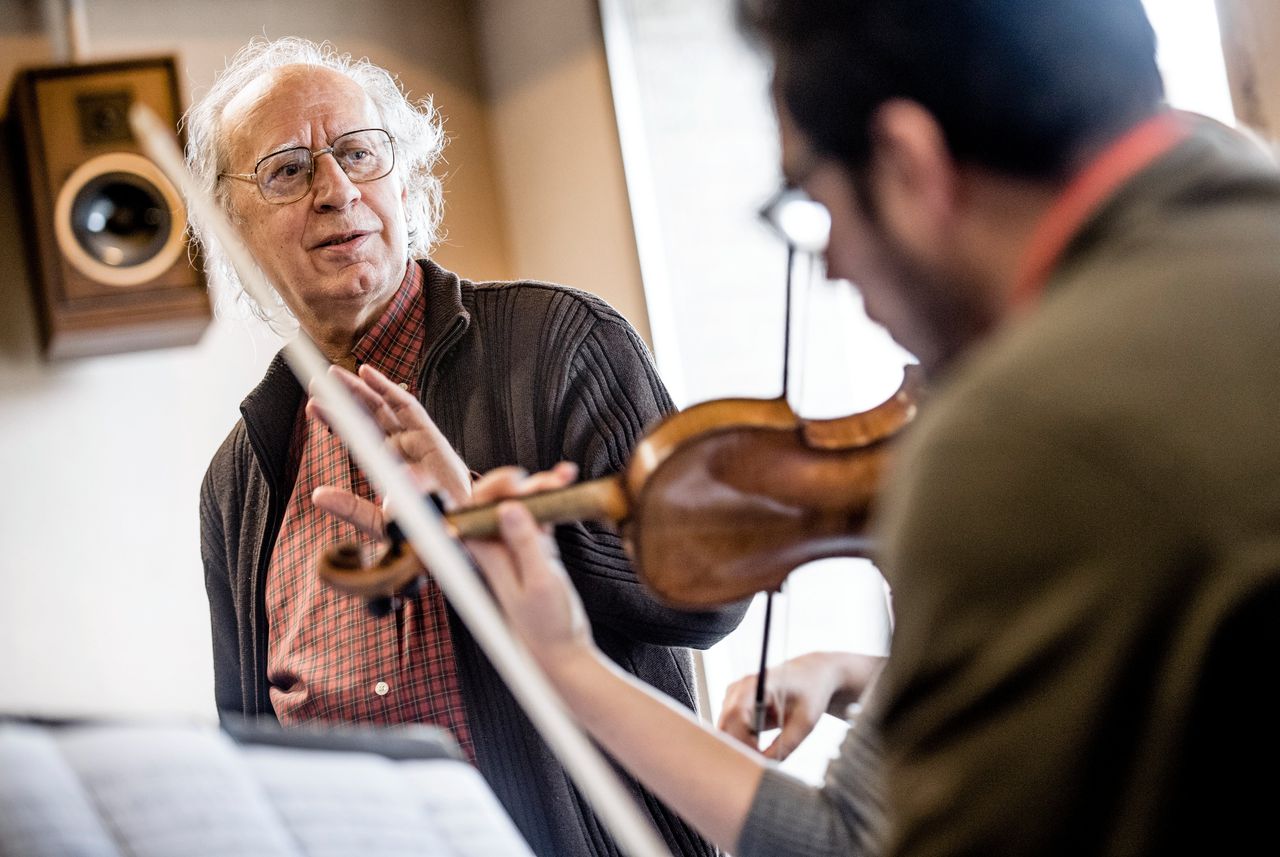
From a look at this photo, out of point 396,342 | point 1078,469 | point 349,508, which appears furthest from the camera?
point 396,342

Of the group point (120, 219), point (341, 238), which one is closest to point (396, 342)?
point (341, 238)

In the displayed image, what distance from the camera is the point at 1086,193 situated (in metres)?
0.69

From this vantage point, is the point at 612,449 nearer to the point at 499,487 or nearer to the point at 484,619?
the point at 499,487

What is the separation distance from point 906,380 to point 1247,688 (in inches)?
24.8

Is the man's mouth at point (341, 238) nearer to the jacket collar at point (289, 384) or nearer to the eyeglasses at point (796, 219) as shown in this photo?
the jacket collar at point (289, 384)

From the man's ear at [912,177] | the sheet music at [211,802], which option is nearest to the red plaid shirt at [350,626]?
the sheet music at [211,802]

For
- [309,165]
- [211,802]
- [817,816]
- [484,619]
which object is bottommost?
[817,816]

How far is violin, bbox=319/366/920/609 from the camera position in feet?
3.60

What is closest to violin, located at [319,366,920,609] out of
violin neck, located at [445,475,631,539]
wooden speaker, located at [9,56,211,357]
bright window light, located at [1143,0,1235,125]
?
violin neck, located at [445,475,631,539]

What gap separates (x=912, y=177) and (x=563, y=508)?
0.42 m

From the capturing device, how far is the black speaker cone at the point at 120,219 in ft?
9.82

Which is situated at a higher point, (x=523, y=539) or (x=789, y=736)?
(x=523, y=539)

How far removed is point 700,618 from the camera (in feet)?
4.72

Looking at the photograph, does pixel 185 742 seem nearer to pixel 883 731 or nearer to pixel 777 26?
pixel 883 731
